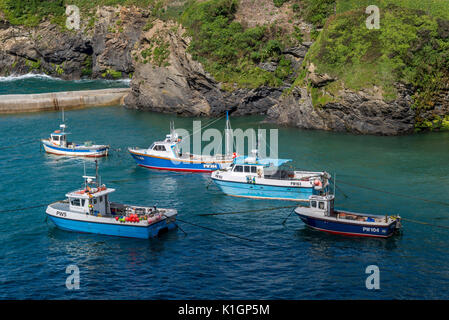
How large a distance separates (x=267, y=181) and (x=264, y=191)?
1.34 meters

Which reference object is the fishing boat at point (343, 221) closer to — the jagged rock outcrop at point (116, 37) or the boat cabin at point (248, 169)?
the boat cabin at point (248, 169)

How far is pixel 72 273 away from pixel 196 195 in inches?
920

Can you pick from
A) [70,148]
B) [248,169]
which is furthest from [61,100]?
[248,169]

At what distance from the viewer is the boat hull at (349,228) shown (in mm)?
51719

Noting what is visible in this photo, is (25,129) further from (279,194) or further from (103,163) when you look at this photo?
(279,194)

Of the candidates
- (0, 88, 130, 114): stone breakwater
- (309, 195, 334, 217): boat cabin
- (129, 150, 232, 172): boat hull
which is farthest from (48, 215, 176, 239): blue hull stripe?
(0, 88, 130, 114): stone breakwater

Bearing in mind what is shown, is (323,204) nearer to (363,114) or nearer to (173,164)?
(173,164)

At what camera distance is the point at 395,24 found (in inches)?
3917

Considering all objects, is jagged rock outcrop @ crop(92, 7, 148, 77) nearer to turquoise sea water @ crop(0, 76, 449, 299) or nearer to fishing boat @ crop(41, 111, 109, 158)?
fishing boat @ crop(41, 111, 109, 158)

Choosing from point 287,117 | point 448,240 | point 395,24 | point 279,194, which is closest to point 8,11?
point 287,117

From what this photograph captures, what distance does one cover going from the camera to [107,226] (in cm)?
5391

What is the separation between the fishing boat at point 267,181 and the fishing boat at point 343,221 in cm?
784

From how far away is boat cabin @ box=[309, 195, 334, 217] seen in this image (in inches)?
2160

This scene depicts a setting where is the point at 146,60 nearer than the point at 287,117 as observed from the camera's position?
No
